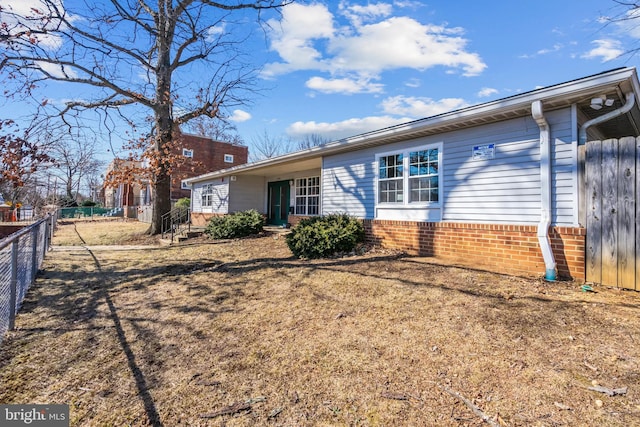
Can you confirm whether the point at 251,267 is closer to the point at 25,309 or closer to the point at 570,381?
the point at 25,309

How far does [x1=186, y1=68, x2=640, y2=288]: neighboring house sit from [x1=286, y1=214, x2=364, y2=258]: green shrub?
3.18 ft

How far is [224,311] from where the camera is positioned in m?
4.49

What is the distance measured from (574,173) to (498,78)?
6471 mm

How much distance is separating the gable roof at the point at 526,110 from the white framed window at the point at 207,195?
11.0m

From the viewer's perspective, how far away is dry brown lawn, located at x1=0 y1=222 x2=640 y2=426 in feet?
7.85

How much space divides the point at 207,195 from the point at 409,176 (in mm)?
13920

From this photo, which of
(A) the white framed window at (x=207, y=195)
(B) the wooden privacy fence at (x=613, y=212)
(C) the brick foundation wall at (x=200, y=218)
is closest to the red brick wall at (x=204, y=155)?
(A) the white framed window at (x=207, y=195)

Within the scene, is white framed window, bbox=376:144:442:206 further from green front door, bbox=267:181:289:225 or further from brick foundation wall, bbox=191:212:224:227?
brick foundation wall, bbox=191:212:224:227

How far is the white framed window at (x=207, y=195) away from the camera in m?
18.4

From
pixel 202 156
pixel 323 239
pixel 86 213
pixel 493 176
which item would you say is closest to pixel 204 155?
pixel 202 156

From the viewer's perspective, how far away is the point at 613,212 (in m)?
4.76

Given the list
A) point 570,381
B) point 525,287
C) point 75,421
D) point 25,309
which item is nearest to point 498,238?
point 525,287

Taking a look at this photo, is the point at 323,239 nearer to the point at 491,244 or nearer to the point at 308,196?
the point at 491,244

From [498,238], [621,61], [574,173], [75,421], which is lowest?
[75,421]
